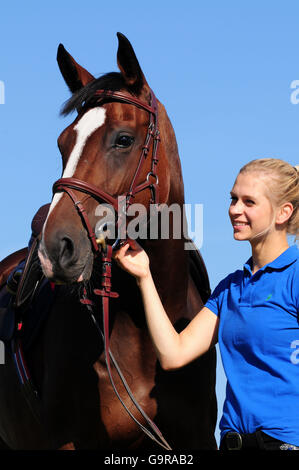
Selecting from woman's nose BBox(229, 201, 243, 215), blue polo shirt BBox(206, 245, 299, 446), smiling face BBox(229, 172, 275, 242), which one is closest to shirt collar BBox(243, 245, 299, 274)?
blue polo shirt BBox(206, 245, 299, 446)

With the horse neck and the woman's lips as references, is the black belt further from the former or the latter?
the horse neck

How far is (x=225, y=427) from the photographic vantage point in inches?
114

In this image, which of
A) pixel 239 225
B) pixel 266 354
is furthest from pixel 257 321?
pixel 239 225

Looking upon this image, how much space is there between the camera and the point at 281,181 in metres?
3.06

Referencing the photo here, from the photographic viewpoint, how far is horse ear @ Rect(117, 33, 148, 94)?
402 centimetres

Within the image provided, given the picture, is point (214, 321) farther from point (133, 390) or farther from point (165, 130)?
point (165, 130)

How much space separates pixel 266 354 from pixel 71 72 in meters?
2.57

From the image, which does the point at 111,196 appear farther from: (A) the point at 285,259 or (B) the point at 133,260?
(A) the point at 285,259

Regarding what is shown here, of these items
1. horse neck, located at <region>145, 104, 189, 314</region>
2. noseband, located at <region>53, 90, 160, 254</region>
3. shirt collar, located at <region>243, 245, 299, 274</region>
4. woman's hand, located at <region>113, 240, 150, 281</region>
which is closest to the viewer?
shirt collar, located at <region>243, 245, 299, 274</region>

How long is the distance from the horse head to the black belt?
1.20m

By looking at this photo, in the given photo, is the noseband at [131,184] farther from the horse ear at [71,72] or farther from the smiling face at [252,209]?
the smiling face at [252,209]

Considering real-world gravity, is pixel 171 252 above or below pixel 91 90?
below

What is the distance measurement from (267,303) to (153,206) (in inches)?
52.7

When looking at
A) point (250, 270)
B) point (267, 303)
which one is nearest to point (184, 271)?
point (250, 270)
